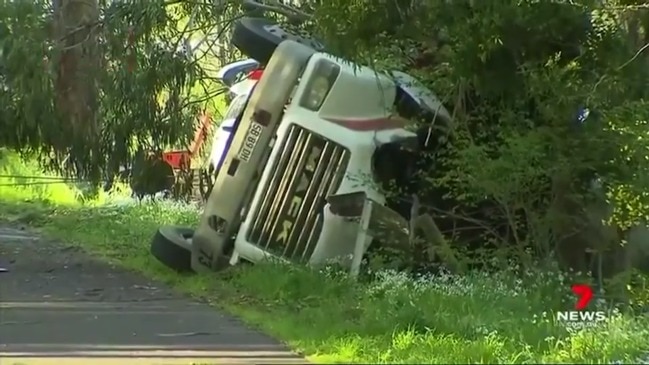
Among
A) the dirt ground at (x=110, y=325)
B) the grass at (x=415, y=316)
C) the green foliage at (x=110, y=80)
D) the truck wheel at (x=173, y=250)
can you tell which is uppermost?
→ the green foliage at (x=110, y=80)

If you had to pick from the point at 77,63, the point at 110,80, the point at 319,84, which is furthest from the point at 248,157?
the point at 77,63

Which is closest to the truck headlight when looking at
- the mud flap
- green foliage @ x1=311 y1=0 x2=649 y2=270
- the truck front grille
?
the mud flap

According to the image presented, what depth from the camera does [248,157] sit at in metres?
11.9

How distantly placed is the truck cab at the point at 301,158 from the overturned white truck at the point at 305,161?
0.03 ft

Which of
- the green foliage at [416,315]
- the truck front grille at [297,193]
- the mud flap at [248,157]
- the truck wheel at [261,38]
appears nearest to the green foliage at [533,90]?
the green foliage at [416,315]

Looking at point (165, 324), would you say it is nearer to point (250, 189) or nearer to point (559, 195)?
point (250, 189)

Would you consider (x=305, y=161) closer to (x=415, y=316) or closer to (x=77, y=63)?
(x=415, y=316)

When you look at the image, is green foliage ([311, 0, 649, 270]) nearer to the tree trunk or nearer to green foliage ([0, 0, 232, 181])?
green foliage ([0, 0, 232, 181])

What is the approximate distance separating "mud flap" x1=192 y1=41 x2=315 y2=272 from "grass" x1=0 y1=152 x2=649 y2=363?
433mm

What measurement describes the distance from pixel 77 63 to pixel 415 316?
7.18 m

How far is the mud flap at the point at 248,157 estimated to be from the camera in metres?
11.9

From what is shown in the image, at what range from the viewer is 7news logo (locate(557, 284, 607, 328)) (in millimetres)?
8188

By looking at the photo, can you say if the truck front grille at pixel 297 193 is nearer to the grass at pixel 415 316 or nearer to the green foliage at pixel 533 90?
the grass at pixel 415 316

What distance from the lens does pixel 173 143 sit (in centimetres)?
1417
